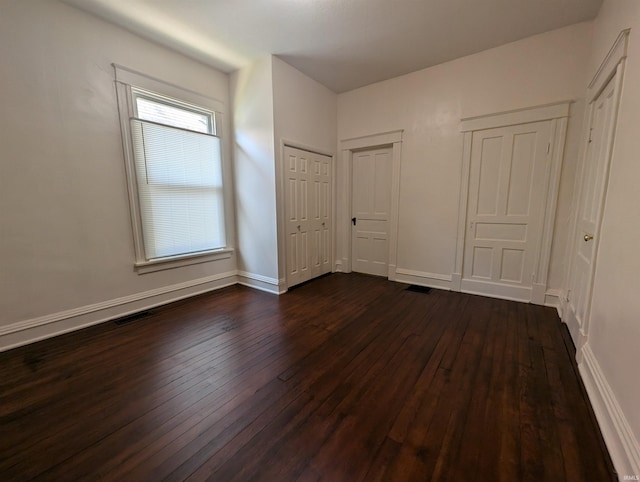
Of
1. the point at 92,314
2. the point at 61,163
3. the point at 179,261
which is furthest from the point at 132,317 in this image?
the point at 61,163

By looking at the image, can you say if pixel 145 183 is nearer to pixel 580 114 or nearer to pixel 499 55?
pixel 499 55

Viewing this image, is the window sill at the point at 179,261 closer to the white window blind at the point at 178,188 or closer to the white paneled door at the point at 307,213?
the white window blind at the point at 178,188

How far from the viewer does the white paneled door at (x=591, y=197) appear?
1.95m

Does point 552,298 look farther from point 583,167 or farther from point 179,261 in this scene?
point 179,261

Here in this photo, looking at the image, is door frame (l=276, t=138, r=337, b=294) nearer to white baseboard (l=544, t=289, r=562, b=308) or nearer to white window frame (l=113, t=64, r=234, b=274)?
white window frame (l=113, t=64, r=234, b=274)

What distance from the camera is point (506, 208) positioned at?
129 inches

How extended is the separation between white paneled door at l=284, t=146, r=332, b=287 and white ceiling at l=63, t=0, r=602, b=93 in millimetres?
1280

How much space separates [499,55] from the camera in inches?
123

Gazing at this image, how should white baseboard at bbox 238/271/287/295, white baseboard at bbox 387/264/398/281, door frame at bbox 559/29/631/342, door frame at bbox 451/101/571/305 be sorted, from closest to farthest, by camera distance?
1. door frame at bbox 559/29/631/342
2. door frame at bbox 451/101/571/305
3. white baseboard at bbox 238/271/287/295
4. white baseboard at bbox 387/264/398/281

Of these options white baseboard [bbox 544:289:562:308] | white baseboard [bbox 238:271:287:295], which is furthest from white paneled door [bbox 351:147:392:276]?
white baseboard [bbox 544:289:562:308]

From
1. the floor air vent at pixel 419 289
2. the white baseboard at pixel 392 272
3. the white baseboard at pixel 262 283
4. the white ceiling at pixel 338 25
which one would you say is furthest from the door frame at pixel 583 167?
the white baseboard at pixel 262 283

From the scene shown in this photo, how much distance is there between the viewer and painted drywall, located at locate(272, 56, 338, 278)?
346 cm

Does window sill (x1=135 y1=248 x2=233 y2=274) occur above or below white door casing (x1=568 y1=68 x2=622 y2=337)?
below

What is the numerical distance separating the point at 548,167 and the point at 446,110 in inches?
55.2
